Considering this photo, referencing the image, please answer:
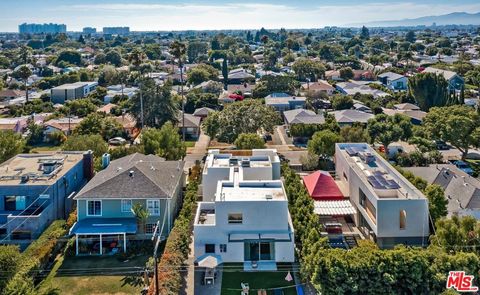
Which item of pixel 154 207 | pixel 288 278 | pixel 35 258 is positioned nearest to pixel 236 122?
pixel 154 207

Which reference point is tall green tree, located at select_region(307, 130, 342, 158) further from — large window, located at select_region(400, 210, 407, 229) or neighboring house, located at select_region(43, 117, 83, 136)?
neighboring house, located at select_region(43, 117, 83, 136)

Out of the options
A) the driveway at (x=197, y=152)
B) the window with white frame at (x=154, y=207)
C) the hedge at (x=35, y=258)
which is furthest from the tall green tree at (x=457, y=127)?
the hedge at (x=35, y=258)

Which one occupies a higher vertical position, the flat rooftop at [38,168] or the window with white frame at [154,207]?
the flat rooftop at [38,168]

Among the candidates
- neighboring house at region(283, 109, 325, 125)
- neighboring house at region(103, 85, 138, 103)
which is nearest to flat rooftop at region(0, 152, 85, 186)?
neighboring house at region(283, 109, 325, 125)

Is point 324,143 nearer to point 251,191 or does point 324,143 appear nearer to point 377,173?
point 377,173

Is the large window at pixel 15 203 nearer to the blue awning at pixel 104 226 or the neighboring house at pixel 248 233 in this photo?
the blue awning at pixel 104 226

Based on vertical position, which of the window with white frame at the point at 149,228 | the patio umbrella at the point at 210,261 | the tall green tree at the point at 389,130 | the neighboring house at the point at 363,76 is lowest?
→ the patio umbrella at the point at 210,261
